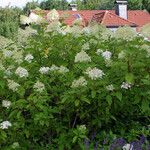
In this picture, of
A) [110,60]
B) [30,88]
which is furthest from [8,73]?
[110,60]

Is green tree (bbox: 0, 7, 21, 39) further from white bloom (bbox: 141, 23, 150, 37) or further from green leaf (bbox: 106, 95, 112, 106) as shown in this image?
green leaf (bbox: 106, 95, 112, 106)

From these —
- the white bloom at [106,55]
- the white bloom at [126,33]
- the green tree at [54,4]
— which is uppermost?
the white bloom at [126,33]

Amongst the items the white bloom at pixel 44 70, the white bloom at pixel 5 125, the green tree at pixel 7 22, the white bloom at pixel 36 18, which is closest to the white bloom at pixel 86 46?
the white bloom at pixel 44 70

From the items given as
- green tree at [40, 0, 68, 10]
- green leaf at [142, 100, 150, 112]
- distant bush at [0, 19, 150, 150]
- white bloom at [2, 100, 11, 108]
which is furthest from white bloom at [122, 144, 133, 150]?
green tree at [40, 0, 68, 10]

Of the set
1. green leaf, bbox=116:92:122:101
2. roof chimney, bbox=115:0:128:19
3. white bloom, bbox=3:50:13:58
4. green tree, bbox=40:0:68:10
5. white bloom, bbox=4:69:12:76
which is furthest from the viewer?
green tree, bbox=40:0:68:10

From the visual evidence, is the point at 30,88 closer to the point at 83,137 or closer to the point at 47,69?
the point at 47,69

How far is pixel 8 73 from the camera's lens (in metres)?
4.22

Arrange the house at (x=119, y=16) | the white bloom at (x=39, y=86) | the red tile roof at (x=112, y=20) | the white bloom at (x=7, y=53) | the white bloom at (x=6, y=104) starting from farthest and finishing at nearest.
Answer: the house at (x=119, y=16) < the red tile roof at (x=112, y=20) < the white bloom at (x=7, y=53) < the white bloom at (x=6, y=104) < the white bloom at (x=39, y=86)

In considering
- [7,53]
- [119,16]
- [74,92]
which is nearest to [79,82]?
[74,92]

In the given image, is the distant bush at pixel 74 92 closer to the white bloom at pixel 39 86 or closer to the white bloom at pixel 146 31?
the white bloom at pixel 39 86

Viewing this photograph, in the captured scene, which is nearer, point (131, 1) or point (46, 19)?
point (46, 19)

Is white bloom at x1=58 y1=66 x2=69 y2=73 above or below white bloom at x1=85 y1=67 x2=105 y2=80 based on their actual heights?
below

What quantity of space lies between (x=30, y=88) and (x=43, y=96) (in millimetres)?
325

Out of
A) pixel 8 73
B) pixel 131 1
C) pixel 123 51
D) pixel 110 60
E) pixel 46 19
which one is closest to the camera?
pixel 123 51
